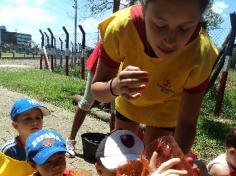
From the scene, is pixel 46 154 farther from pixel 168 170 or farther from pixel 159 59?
pixel 168 170

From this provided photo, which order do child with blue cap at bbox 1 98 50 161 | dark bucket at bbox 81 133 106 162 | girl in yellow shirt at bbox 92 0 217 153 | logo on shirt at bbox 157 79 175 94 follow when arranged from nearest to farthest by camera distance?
1. girl in yellow shirt at bbox 92 0 217 153
2. logo on shirt at bbox 157 79 175 94
3. child with blue cap at bbox 1 98 50 161
4. dark bucket at bbox 81 133 106 162

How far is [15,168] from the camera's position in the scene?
2846mm

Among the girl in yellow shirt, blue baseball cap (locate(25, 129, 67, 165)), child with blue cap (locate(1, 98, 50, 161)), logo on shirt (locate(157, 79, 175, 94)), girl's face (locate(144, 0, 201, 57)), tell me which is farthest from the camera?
child with blue cap (locate(1, 98, 50, 161))

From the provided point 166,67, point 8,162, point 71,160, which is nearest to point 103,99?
point 166,67

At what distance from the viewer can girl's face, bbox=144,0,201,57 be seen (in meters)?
1.42

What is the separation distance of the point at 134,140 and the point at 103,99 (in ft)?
0.94

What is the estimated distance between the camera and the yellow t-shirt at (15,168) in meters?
2.84

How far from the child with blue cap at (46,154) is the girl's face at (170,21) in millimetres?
1342

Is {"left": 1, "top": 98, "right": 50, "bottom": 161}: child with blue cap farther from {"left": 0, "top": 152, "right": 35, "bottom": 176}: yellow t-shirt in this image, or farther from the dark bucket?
the dark bucket

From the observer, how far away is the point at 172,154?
141 cm

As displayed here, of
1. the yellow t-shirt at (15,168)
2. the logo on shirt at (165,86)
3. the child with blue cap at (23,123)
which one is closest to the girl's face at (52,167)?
the yellow t-shirt at (15,168)

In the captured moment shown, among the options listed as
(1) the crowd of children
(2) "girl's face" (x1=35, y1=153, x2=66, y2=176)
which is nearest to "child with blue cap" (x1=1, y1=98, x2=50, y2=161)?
(1) the crowd of children

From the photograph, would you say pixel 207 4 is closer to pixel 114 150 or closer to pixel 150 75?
pixel 150 75

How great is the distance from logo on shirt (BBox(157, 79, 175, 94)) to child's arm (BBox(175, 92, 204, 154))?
0.09m
